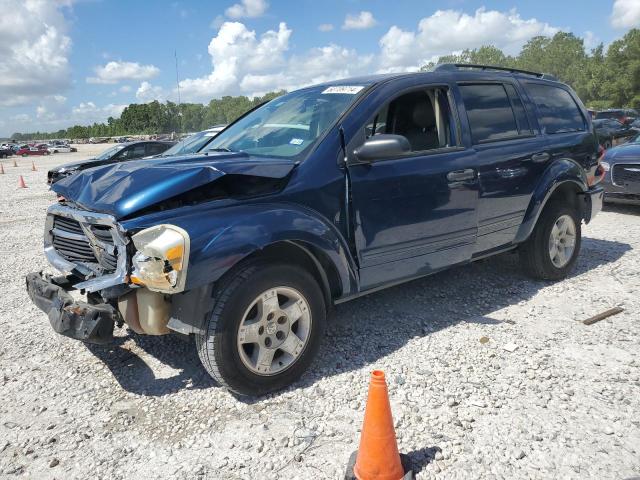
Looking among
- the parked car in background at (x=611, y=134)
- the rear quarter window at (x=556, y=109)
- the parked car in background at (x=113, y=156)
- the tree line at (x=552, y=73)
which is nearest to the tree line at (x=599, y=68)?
the tree line at (x=552, y=73)

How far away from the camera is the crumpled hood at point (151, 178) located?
9.14 feet

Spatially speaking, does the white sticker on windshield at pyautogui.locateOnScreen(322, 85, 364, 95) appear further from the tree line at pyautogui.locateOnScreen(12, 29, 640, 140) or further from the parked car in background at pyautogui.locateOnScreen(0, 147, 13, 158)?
the parked car in background at pyautogui.locateOnScreen(0, 147, 13, 158)

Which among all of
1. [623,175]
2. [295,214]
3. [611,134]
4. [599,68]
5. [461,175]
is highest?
[599,68]

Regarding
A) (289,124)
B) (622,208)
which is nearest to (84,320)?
(289,124)

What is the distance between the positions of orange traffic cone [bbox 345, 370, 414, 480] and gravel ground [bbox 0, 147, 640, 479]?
0.20 m

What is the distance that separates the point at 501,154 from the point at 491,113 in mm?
388

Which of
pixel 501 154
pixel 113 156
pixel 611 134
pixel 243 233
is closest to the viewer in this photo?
pixel 243 233

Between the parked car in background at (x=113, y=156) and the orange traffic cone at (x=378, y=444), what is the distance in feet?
39.3

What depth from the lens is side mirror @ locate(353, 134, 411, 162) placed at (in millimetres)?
3271

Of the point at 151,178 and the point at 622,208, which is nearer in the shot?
the point at 151,178

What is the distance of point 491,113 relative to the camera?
437 cm

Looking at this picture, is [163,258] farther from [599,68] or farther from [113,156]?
[599,68]

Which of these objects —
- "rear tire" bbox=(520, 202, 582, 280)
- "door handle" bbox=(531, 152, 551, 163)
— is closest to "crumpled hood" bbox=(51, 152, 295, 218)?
"door handle" bbox=(531, 152, 551, 163)

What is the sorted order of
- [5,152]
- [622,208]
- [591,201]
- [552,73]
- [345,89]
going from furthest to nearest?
[552,73]
[5,152]
[622,208]
[591,201]
[345,89]
